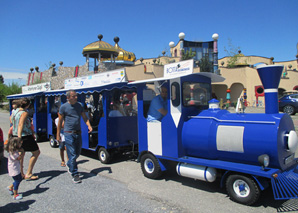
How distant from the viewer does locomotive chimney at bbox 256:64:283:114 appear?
3.84 m

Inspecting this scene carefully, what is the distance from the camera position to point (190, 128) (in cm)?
448

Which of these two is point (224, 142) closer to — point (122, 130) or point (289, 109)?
point (122, 130)

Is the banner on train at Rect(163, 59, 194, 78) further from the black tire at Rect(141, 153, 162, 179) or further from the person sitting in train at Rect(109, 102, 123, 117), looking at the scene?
the person sitting in train at Rect(109, 102, 123, 117)

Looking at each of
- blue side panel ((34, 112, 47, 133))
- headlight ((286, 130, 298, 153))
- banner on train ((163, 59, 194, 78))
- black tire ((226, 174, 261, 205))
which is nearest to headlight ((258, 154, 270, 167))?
black tire ((226, 174, 261, 205))

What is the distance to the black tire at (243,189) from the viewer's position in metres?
3.63

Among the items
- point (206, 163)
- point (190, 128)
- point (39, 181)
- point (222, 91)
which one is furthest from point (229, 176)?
point (222, 91)

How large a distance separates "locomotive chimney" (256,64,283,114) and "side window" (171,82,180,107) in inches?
60.2

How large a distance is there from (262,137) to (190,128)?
1278 millimetres

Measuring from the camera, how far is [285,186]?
3482 mm

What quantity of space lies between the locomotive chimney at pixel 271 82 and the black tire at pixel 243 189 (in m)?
1.20

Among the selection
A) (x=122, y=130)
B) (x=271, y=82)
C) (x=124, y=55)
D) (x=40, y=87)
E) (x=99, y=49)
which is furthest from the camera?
(x=124, y=55)

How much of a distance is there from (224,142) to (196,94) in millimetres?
1340

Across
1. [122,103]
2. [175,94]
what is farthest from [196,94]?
[122,103]

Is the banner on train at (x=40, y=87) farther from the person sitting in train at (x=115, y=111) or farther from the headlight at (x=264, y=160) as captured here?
the headlight at (x=264, y=160)
